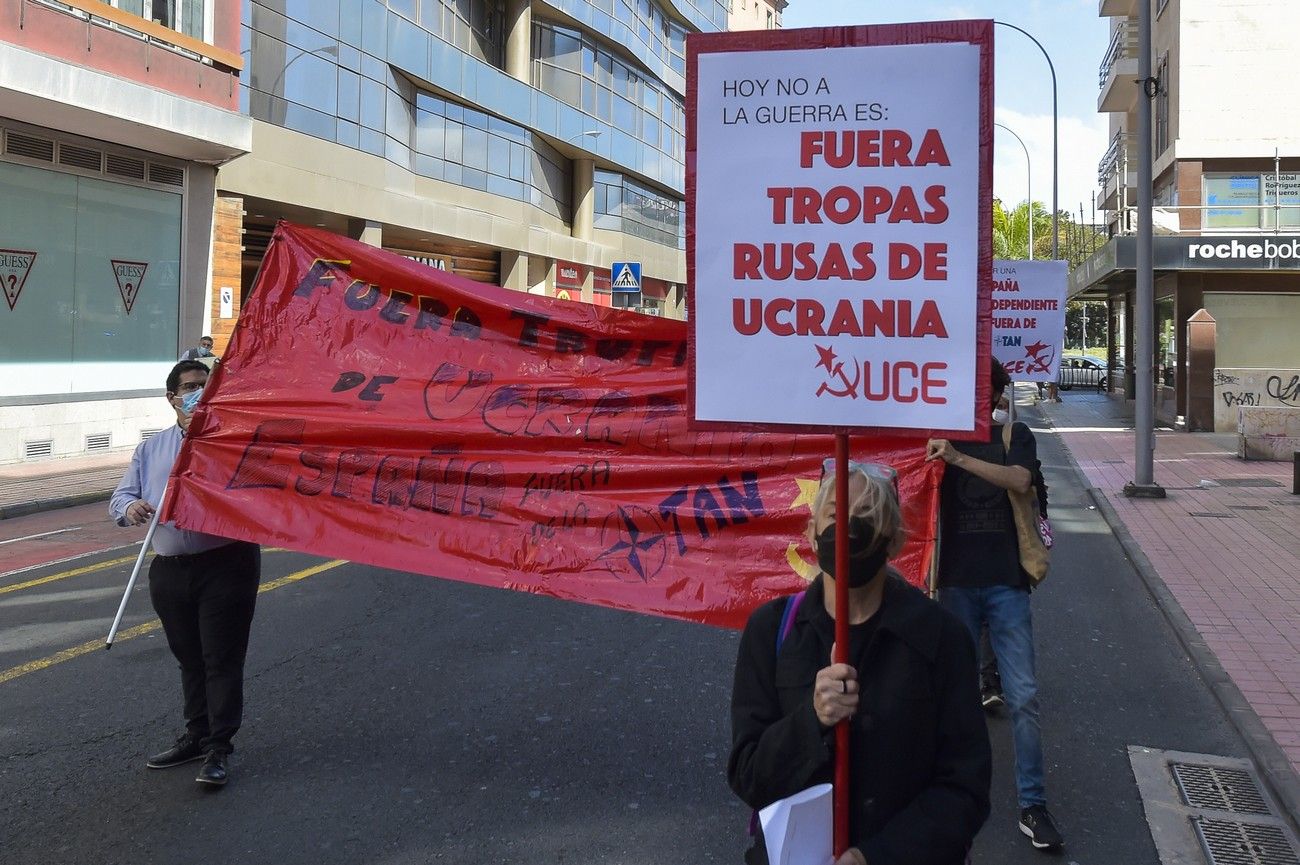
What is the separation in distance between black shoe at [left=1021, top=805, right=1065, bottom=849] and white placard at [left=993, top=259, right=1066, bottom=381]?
8.04 meters

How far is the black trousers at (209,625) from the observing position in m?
5.03

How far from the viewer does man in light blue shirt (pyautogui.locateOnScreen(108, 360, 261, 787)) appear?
5031 mm

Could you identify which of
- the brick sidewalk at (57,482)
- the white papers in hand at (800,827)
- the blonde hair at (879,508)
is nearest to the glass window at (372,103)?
the brick sidewalk at (57,482)

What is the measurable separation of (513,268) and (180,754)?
98.3ft

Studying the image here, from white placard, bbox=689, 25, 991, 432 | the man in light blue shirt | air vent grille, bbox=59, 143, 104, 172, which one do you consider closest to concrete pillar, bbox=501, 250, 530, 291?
air vent grille, bbox=59, 143, 104, 172

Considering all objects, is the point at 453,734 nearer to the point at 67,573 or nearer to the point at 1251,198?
the point at 67,573

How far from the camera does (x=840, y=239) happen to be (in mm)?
2861

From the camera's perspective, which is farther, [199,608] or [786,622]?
[199,608]

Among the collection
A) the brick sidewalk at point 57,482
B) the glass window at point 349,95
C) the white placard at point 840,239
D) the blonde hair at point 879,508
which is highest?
the glass window at point 349,95

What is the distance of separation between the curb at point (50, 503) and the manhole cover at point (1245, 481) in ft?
50.1

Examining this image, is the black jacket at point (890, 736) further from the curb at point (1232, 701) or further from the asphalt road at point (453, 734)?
the curb at point (1232, 701)

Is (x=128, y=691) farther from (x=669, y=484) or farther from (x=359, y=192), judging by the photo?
(x=359, y=192)

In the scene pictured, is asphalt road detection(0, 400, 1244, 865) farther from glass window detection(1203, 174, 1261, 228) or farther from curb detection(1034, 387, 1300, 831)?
glass window detection(1203, 174, 1261, 228)

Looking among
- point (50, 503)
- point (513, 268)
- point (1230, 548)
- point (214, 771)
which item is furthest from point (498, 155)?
point (214, 771)
